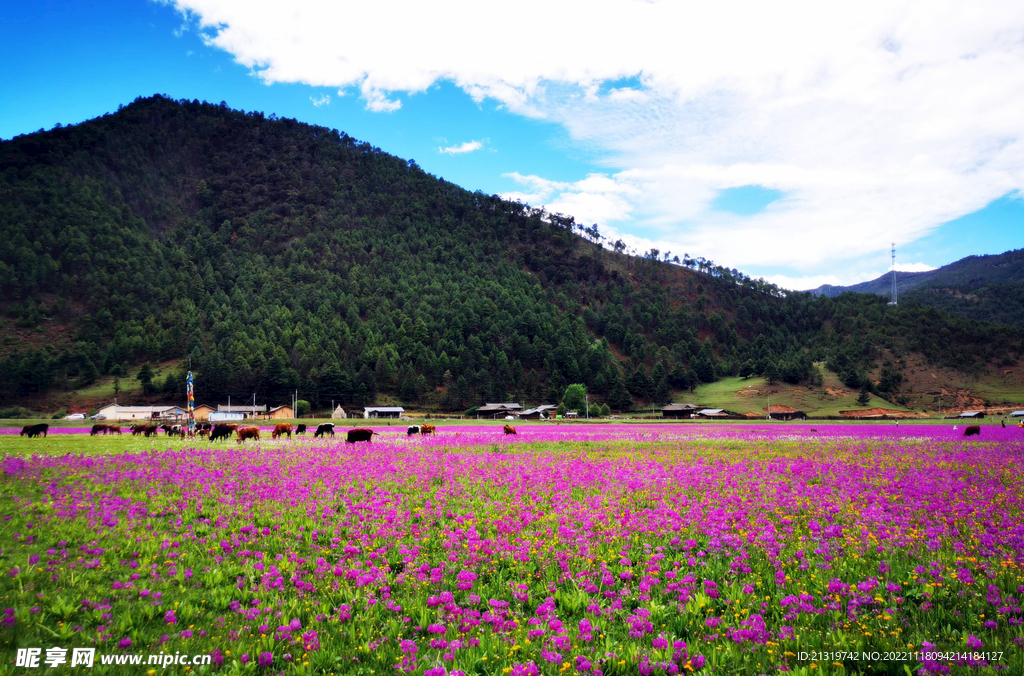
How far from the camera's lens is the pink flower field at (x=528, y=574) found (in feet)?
18.3

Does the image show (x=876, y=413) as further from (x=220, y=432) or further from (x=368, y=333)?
(x=368, y=333)

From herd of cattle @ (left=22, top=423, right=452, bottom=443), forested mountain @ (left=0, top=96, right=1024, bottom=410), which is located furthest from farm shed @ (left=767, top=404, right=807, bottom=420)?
herd of cattle @ (left=22, top=423, right=452, bottom=443)

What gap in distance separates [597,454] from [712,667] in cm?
1873

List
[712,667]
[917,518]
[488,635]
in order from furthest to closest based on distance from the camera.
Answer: [917,518] → [488,635] → [712,667]

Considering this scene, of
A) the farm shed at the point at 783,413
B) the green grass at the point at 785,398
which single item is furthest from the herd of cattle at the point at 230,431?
the green grass at the point at 785,398

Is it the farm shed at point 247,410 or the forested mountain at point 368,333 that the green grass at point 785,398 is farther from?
the farm shed at point 247,410

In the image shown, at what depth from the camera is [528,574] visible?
7.87 metres

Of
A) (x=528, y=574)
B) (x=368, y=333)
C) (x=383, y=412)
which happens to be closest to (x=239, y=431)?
(x=528, y=574)

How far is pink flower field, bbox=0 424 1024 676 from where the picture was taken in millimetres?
5566

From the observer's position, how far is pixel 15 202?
7662 inches

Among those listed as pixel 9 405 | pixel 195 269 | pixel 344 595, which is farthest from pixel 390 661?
pixel 195 269

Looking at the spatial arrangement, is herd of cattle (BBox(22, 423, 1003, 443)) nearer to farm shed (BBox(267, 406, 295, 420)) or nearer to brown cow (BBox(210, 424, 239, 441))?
brown cow (BBox(210, 424, 239, 441))

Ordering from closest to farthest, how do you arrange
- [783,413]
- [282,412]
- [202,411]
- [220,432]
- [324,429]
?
[220,432] → [324,429] → [783,413] → [202,411] → [282,412]

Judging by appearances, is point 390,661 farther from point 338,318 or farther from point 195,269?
point 195,269
